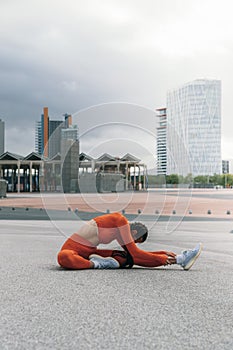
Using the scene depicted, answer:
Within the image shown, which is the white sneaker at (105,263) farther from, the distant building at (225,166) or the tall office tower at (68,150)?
the distant building at (225,166)

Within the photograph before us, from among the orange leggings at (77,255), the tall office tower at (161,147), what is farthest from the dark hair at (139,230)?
the tall office tower at (161,147)

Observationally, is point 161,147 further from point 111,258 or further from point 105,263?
point 105,263

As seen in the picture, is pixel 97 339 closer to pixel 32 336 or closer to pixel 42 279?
pixel 32 336

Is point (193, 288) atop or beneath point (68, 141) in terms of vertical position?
beneath

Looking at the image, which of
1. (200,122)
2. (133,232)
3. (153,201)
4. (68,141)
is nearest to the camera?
(133,232)

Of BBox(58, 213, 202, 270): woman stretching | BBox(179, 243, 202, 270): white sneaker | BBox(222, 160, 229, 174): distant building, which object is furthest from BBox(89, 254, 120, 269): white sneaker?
BBox(222, 160, 229, 174): distant building

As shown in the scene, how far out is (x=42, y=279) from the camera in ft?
19.7

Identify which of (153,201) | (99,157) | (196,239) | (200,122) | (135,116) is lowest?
(196,239)

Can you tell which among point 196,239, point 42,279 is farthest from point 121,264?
point 196,239

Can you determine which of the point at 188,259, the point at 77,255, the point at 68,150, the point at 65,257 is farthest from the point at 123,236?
the point at 68,150

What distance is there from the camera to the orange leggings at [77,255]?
6598mm

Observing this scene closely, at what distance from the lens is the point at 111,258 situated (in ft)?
22.5

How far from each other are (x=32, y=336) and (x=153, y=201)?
6.46 metres

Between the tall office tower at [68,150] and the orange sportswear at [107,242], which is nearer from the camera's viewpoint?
the orange sportswear at [107,242]
